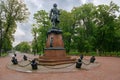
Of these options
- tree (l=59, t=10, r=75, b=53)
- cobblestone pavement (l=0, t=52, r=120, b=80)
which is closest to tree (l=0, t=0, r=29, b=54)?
tree (l=59, t=10, r=75, b=53)

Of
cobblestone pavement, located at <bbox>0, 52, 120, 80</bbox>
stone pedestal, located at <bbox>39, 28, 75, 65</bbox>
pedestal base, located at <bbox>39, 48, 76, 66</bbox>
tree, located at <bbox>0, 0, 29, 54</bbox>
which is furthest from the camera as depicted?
tree, located at <bbox>0, 0, 29, 54</bbox>

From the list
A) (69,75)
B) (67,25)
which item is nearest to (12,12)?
(67,25)

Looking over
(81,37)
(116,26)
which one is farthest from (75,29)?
(116,26)

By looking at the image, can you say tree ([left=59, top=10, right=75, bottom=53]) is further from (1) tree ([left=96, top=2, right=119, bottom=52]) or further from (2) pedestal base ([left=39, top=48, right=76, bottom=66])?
(2) pedestal base ([left=39, top=48, right=76, bottom=66])

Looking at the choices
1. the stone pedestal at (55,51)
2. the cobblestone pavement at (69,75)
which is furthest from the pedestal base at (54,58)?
the cobblestone pavement at (69,75)

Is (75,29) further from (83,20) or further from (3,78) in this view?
(3,78)

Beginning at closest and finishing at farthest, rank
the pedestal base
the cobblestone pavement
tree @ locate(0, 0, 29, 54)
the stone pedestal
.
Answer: the cobblestone pavement < the pedestal base < the stone pedestal < tree @ locate(0, 0, 29, 54)

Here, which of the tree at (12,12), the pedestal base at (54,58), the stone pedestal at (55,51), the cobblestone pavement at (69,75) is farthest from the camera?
the tree at (12,12)

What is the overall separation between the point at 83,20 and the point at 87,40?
18.1 feet

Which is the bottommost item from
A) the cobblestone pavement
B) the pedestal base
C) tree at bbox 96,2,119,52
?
the cobblestone pavement

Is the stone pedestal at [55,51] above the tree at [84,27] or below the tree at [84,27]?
below

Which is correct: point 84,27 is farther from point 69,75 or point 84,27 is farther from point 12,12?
point 69,75

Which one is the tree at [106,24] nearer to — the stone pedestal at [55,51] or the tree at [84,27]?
the tree at [84,27]

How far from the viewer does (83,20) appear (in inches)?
2100
